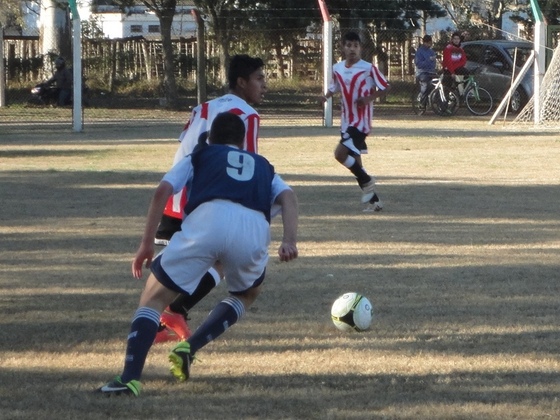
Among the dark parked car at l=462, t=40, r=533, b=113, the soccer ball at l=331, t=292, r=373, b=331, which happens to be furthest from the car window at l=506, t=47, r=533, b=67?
the soccer ball at l=331, t=292, r=373, b=331

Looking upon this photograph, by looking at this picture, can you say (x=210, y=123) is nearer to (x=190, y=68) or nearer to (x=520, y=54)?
(x=520, y=54)

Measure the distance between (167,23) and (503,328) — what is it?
2463 cm

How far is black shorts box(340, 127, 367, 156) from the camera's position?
12.2 metres

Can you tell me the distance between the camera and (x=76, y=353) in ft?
20.2

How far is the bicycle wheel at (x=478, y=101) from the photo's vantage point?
28.1m

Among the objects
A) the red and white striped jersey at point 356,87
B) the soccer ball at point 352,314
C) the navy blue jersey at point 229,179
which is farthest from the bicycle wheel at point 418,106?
the navy blue jersey at point 229,179

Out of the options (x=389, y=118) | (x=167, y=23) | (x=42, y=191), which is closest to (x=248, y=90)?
(x=42, y=191)

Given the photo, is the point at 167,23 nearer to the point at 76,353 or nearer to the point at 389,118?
the point at 389,118

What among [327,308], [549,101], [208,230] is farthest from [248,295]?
[549,101]

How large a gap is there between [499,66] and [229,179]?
25148mm

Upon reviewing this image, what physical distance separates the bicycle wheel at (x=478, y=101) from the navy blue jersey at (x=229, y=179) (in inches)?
913

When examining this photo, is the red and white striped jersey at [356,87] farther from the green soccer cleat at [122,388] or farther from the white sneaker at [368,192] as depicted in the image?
the green soccer cleat at [122,388]

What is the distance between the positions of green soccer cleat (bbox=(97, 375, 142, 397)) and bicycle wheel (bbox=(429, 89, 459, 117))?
922 inches

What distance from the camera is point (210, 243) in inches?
205
